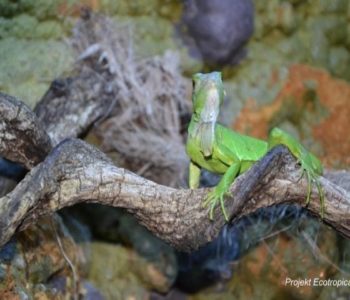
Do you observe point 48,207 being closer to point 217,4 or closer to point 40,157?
point 40,157

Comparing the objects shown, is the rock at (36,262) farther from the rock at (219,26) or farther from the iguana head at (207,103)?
the rock at (219,26)

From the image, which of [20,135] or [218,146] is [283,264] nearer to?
[218,146]

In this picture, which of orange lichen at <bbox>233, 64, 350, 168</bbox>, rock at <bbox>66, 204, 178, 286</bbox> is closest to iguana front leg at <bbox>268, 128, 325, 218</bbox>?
rock at <bbox>66, 204, 178, 286</bbox>

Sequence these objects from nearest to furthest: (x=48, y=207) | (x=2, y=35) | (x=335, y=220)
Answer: (x=48, y=207), (x=335, y=220), (x=2, y=35)

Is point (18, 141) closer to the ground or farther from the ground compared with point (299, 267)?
farther from the ground

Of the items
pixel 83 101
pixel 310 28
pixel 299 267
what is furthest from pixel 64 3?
pixel 299 267

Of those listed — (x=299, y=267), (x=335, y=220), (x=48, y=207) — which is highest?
(x=48, y=207)

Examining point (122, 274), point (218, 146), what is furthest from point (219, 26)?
point (122, 274)
